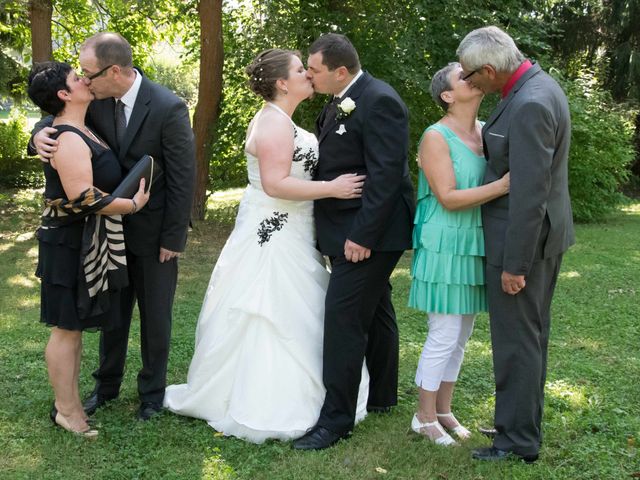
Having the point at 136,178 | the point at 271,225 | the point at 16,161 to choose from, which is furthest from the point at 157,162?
the point at 16,161

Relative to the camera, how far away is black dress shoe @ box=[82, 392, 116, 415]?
4742 millimetres

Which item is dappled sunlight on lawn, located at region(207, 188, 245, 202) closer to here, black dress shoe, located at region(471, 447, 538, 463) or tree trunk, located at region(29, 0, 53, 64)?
tree trunk, located at region(29, 0, 53, 64)

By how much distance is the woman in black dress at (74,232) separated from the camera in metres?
4.07

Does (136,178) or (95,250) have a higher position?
(136,178)

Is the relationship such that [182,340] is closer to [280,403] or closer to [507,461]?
[280,403]

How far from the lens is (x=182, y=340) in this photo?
6.33 meters

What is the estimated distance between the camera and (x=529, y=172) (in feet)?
12.0

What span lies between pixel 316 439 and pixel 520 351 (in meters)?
1.19

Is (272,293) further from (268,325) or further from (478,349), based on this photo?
(478,349)

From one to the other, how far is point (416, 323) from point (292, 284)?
302cm

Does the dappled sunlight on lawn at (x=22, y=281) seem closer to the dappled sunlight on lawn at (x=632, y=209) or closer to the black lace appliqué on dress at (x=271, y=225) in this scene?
the black lace appliqué on dress at (x=271, y=225)

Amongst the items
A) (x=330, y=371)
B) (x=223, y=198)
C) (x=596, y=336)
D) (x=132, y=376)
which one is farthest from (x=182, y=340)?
(x=223, y=198)

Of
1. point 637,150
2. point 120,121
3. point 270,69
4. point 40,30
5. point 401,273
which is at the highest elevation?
point 40,30

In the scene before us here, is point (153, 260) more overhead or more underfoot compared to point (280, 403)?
more overhead
